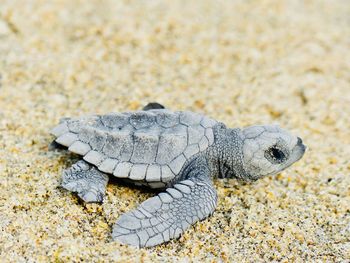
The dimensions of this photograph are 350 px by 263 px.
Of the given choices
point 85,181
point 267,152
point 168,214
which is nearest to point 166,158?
point 168,214

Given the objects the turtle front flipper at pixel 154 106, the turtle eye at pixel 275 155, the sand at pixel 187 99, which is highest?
the turtle front flipper at pixel 154 106

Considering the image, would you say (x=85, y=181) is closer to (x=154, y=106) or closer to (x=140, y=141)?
(x=140, y=141)

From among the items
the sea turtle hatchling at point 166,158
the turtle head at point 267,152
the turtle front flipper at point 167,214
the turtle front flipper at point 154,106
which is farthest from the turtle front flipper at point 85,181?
the turtle head at point 267,152

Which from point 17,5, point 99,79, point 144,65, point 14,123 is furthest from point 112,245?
point 17,5

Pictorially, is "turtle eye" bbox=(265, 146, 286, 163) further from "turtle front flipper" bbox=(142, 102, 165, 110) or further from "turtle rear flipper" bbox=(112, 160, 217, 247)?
Result: "turtle front flipper" bbox=(142, 102, 165, 110)

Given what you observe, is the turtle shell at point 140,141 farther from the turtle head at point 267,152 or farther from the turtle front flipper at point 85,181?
the turtle head at point 267,152

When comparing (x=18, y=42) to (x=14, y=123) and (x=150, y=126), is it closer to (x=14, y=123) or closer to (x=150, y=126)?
(x=14, y=123)

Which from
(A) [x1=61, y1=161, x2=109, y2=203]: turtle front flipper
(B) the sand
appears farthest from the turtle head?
(A) [x1=61, y1=161, x2=109, y2=203]: turtle front flipper
